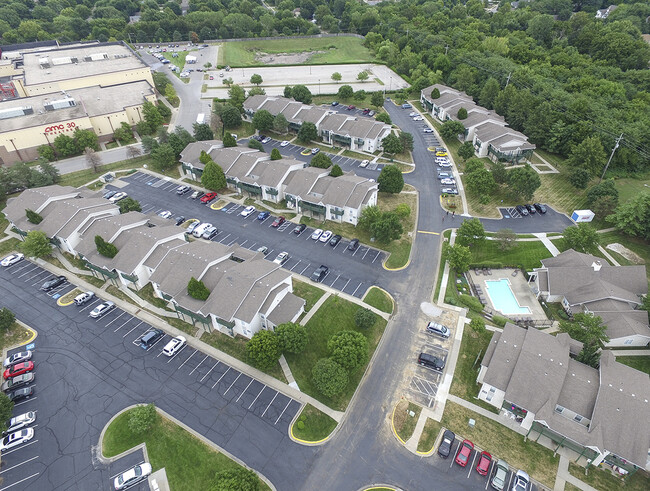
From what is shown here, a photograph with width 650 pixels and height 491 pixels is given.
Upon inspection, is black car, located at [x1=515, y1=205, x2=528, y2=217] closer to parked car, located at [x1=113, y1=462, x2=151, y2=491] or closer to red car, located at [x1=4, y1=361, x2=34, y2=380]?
parked car, located at [x1=113, y1=462, x2=151, y2=491]

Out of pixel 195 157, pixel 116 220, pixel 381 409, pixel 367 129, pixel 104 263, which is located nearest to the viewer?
pixel 381 409

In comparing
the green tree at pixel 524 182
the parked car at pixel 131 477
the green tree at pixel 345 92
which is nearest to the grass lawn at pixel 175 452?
the parked car at pixel 131 477

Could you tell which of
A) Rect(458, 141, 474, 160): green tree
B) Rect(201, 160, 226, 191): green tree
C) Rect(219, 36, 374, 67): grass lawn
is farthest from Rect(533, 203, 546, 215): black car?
Rect(219, 36, 374, 67): grass lawn

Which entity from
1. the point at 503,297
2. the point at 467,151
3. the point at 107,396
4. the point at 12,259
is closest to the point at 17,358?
the point at 107,396

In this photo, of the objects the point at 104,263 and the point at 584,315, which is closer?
the point at 584,315

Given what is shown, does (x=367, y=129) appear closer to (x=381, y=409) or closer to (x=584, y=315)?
(x=584, y=315)

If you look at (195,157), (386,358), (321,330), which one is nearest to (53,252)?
(195,157)

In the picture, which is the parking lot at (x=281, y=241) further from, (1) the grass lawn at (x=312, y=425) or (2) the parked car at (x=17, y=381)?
(2) the parked car at (x=17, y=381)
